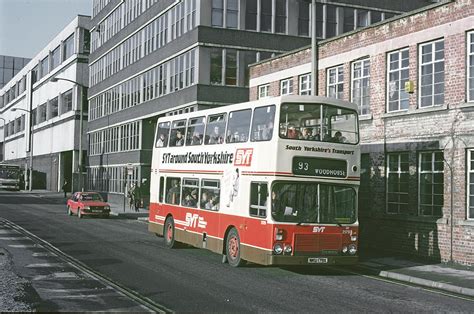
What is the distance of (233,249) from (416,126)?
7098mm

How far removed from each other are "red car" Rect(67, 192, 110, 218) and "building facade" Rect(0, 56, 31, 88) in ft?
349

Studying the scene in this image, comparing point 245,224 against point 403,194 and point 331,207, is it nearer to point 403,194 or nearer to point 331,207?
point 331,207

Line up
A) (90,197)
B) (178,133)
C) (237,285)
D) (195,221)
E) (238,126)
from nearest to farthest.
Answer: (237,285), (238,126), (195,221), (178,133), (90,197)

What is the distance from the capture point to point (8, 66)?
443ft

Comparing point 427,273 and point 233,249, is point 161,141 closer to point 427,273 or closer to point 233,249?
point 233,249

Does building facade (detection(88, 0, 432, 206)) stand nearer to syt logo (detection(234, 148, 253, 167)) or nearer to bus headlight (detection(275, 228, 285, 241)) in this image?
syt logo (detection(234, 148, 253, 167))

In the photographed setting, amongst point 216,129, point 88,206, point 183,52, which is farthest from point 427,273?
point 183,52

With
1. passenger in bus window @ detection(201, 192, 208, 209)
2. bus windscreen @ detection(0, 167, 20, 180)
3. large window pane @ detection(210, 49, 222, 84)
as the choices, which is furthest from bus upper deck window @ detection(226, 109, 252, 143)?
bus windscreen @ detection(0, 167, 20, 180)

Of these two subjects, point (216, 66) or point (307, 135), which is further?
point (216, 66)

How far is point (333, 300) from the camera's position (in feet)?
39.8

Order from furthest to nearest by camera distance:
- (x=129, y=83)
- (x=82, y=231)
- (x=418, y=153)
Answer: (x=129, y=83)
(x=82, y=231)
(x=418, y=153)

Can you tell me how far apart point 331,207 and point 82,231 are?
529 inches

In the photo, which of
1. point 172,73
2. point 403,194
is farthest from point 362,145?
point 172,73

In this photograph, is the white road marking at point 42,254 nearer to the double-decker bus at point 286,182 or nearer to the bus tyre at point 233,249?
the double-decker bus at point 286,182
